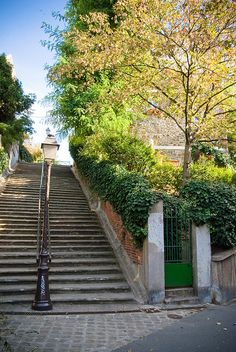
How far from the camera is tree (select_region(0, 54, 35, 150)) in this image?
17.4 m

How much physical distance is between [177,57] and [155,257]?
6.05 m

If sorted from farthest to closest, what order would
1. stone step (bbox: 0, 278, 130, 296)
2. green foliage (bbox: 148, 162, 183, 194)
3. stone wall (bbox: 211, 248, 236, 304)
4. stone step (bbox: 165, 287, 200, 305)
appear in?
green foliage (bbox: 148, 162, 183, 194), stone wall (bbox: 211, 248, 236, 304), stone step (bbox: 165, 287, 200, 305), stone step (bbox: 0, 278, 130, 296)

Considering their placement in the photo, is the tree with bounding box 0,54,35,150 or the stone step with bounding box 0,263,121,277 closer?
the stone step with bounding box 0,263,121,277

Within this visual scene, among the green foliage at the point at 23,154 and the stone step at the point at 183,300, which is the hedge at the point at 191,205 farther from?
the green foliage at the point at 23,154

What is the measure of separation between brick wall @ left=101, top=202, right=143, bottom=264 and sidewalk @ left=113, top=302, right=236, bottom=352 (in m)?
2.27

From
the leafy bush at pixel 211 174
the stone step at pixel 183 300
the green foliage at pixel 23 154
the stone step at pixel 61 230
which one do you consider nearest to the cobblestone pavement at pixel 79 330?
the stone step at pixel 183 300

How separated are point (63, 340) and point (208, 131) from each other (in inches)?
315

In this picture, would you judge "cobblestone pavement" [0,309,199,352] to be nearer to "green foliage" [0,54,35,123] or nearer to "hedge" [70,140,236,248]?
"hedge" [70,140,236,248]

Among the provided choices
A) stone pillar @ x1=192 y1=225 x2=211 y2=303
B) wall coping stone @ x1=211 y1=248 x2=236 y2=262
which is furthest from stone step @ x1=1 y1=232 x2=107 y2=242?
wall coping stone @ x1=211 y1=248 x2=236 y2=262

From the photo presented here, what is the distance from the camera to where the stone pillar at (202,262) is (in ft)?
28.3

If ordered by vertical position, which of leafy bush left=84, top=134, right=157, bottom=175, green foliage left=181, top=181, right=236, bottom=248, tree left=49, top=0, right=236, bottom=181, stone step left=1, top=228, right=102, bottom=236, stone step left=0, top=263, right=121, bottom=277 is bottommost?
stone step left=0, top=263, right=121, bottom=277

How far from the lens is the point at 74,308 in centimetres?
769

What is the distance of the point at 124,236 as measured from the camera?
10.2 metres

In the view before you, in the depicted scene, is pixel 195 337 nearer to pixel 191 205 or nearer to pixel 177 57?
pixel 191 205
